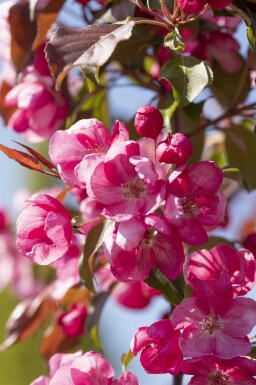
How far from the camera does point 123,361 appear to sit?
1.51 m

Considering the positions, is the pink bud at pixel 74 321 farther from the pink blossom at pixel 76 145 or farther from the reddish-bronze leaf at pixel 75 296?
the pink blossom at pixel 76 145

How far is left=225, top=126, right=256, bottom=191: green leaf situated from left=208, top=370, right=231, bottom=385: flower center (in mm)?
448

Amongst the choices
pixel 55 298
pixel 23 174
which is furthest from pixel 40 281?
pixel 23 174

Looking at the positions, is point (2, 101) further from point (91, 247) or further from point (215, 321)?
point (215, 321)

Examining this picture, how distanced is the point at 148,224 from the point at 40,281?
4.43 ft

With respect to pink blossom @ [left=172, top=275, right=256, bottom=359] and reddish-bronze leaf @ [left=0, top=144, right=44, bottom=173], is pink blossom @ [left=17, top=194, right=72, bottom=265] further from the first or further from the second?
pink blossom @ [left=172, top=275, right=256, bottom=359]

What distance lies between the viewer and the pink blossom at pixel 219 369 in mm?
1259

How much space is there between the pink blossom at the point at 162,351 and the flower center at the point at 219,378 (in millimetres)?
47

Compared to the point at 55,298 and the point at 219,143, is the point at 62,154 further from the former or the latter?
the point at 219,143

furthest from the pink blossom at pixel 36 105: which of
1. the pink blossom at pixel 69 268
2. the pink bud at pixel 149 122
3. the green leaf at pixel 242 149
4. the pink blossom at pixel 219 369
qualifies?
the pink blossom at pixel 219 369

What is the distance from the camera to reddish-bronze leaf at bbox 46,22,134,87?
1.37 m

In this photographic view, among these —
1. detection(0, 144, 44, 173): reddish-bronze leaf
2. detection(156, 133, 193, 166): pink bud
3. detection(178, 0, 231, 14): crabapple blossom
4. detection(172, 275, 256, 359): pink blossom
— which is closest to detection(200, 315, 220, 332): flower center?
detection(172, 275, 256, 359): pink blossom

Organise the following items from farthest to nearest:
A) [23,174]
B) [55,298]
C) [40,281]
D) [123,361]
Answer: [23,174]
[40,281]
[55,298]
[123,361]

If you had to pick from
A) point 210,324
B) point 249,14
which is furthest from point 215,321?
point 249,14
